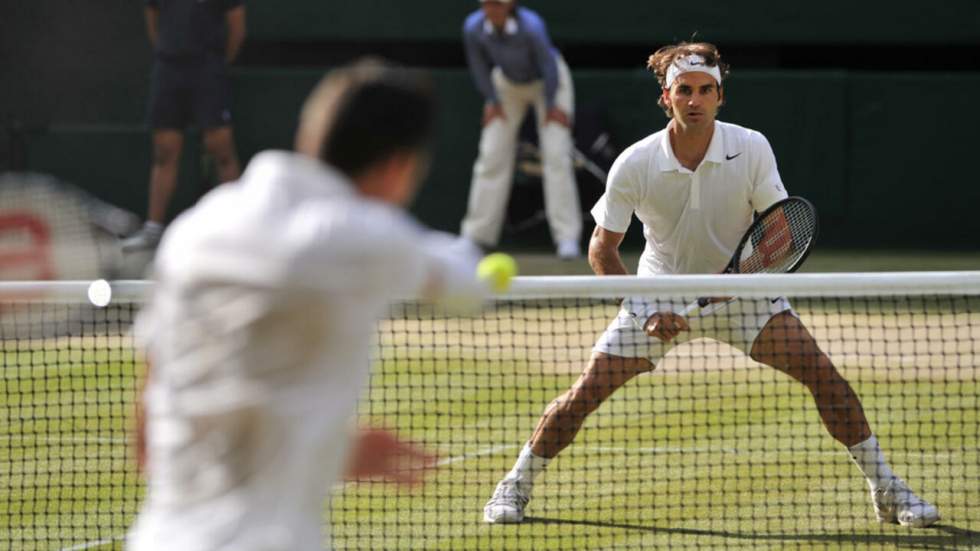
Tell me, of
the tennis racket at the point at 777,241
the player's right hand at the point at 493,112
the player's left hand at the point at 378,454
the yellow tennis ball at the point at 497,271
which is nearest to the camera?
the player's left hand at the point at 378,454

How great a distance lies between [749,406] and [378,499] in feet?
7.01

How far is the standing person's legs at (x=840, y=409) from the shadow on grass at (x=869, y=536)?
3.1 inches

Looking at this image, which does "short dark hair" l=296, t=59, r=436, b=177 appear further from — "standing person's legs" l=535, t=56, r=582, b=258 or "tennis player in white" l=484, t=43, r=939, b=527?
"standing person's legs" l=535, t=56, r=582, b=258

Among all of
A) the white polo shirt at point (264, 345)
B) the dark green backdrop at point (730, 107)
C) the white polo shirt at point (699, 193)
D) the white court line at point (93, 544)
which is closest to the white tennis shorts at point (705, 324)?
the white polo shirt at point (699, 193)

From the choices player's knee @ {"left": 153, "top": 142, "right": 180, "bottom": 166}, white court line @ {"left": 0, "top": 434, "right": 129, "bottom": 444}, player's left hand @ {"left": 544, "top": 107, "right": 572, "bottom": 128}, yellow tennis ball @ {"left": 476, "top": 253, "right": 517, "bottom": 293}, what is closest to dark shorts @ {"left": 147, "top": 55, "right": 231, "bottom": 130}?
player's knee @ {"left": 153, "top": 142, "right": 180, "bottom": 166}

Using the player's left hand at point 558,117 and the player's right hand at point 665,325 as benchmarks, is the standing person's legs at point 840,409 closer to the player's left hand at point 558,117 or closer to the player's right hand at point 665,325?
the player's right hand at point 665,325

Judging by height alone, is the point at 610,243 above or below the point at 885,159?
below

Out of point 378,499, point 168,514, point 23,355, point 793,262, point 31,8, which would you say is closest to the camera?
point 168,514

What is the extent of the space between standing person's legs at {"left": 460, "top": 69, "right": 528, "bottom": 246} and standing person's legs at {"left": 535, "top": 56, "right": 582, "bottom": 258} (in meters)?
0.19

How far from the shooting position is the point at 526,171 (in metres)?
12.8

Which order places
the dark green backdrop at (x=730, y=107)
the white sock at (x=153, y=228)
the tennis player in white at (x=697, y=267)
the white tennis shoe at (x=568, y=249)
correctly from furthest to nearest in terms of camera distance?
the dark green backdrop at (x=730, y=107)
the white tennis shoe at (x=568, y=249)
the white sock at (x=153, y=228)
the tennis player in white at (x=697, y=267)

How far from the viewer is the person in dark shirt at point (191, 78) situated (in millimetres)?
11109

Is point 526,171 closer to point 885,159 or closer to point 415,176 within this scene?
point 885,159

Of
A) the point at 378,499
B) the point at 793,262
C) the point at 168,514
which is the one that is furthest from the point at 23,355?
the point at 168,514
